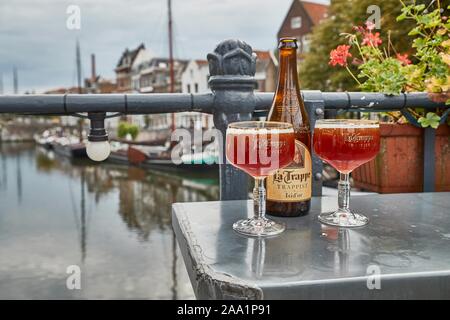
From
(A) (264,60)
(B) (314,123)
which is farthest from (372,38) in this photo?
(A) (264,60)

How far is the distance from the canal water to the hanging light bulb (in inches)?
450

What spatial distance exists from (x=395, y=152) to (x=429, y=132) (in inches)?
6.0

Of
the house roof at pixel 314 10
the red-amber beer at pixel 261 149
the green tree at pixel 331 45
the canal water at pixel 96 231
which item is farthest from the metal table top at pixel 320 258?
the house roof at pixel 314 10

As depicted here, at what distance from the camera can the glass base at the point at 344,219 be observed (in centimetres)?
88

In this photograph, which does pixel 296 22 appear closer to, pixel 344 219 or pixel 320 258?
pixel 344 219

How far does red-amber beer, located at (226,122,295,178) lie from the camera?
854 mm

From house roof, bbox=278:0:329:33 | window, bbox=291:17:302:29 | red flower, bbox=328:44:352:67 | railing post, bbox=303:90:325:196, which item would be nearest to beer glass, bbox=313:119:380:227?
railing post, bbox=303:90:325:196

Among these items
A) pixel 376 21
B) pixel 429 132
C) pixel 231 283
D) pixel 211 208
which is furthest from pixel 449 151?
pixel 231 283

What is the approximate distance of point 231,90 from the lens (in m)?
1.39

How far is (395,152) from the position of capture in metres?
1.68

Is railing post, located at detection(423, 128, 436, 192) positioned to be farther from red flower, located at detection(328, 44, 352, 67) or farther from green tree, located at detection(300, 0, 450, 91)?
green tree, located at detection(300, 0, 450, 91)

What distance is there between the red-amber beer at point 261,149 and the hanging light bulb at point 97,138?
25.7 inches

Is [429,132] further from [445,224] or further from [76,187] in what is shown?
[76,187]

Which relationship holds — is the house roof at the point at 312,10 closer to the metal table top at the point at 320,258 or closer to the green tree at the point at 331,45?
the green tree at the point at 331,45
